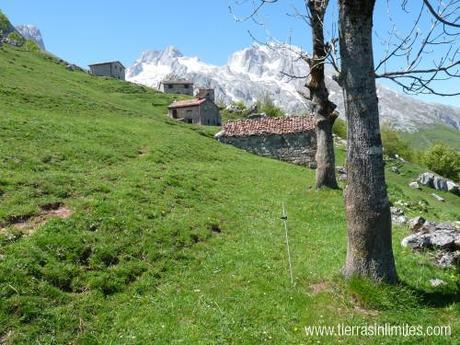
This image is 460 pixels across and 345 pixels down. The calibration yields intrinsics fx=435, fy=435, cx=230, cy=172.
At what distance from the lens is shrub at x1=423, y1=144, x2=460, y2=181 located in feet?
286

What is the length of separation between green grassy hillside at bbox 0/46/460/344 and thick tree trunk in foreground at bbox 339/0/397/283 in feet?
2.21

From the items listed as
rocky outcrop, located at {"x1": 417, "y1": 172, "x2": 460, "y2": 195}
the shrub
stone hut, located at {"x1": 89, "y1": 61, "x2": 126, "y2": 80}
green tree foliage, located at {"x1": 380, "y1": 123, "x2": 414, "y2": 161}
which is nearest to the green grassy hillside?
rocky outcrop, located at {"x1": 417, "y1": 172, "x2": 460, "y2": 195}

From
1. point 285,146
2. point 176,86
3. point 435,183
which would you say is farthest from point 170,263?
point 176,86

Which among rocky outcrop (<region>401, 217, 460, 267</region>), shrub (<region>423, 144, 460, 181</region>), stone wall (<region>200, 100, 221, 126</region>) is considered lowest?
shrub (<region>423, 144, 460, 181</region>)

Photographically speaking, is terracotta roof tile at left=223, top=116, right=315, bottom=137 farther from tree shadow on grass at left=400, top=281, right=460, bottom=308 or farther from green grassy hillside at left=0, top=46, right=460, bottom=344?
tree shadow on grass at left=400, top=281, right=460, bottom=308

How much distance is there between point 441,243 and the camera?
1415cm

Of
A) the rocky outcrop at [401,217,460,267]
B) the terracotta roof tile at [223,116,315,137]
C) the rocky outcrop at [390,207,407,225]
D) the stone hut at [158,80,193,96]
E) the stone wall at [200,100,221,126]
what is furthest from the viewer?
the stone hut at [158,80,193,96]

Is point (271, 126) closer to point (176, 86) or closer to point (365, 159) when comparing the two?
point (365, 159)

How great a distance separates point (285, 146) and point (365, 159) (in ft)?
117

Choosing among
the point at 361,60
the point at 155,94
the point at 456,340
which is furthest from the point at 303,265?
the point at 155,94

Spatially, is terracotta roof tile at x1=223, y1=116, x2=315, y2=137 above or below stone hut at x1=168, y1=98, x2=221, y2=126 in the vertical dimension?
below

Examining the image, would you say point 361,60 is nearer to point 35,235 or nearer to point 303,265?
point 303,265

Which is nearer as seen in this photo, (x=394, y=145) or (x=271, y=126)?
(x=271, y=126)

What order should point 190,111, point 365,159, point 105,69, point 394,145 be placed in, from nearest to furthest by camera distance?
point 365,159, point 190,111, point 394,145, point 105,69
